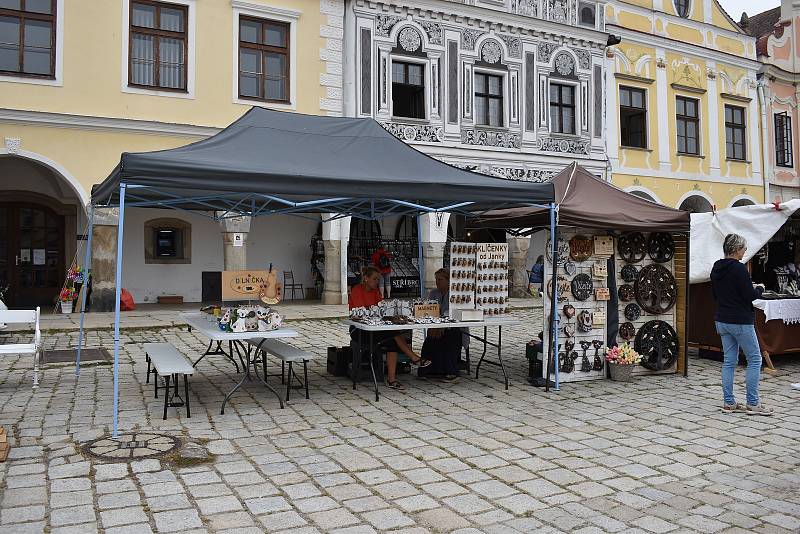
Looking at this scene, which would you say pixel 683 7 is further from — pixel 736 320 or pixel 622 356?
pixel 736 320

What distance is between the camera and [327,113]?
15156mm

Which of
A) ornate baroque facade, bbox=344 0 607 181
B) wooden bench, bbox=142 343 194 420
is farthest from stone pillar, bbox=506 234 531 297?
wooden bench, bbox=142 343 194 420

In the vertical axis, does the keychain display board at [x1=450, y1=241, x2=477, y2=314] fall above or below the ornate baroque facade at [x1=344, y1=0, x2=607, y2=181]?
below

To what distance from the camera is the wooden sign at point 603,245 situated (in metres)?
7.54

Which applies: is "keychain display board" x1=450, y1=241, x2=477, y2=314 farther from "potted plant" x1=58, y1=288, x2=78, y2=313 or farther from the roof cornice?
the roof cornice

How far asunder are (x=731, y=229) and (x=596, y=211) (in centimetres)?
288

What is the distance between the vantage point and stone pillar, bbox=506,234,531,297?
1783 centimetres

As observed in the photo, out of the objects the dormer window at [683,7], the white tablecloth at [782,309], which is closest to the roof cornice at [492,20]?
the dormer window at [683,7]

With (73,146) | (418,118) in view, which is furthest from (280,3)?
(73,146)

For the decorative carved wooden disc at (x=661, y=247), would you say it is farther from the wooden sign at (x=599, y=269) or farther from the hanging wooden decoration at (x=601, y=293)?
the hanging wooden decoration at (x=601, y=293)

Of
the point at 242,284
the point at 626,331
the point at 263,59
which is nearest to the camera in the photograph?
the point at 242,284

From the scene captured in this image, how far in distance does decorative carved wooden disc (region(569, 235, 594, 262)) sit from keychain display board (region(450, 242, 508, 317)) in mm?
751

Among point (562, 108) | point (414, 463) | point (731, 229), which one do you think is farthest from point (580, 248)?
point (562, 108)

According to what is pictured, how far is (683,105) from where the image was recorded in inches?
789
